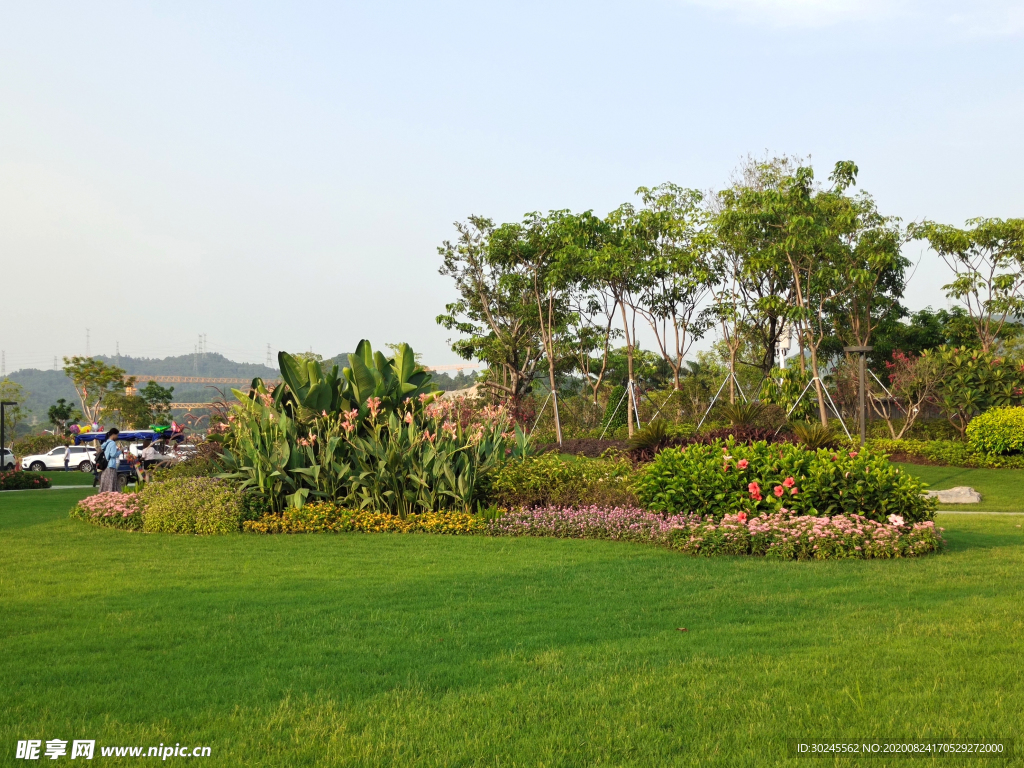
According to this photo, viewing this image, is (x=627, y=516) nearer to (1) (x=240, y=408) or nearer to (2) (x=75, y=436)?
(1) (x=240, y=408)

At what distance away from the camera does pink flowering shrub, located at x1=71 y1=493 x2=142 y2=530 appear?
458 inches

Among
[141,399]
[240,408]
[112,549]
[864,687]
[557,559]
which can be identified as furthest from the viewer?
[141,399]

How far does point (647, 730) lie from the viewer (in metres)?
3.44

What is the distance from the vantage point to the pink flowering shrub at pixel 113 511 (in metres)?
11.6

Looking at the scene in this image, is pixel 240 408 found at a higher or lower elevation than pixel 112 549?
higher

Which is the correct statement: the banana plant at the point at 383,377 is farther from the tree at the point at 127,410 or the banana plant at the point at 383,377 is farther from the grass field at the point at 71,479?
the tree at the point at 127,410

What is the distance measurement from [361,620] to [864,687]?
3.15 metres

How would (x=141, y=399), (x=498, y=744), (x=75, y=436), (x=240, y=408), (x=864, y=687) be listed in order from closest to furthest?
(x=498, y=744) → (x=864, y=687) → (x=240, y=408) → (x=75, y=436) → (x=141, y=399)

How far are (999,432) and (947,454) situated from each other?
1.30 m

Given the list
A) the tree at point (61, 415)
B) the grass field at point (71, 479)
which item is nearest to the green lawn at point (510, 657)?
the grass field at point (71, 479)

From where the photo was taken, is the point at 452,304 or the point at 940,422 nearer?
the point at 940,422

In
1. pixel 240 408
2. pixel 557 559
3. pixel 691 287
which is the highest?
pixel 691 287

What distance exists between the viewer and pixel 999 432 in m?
20.2

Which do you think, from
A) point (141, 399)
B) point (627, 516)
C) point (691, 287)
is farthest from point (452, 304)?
point (141, 399)
